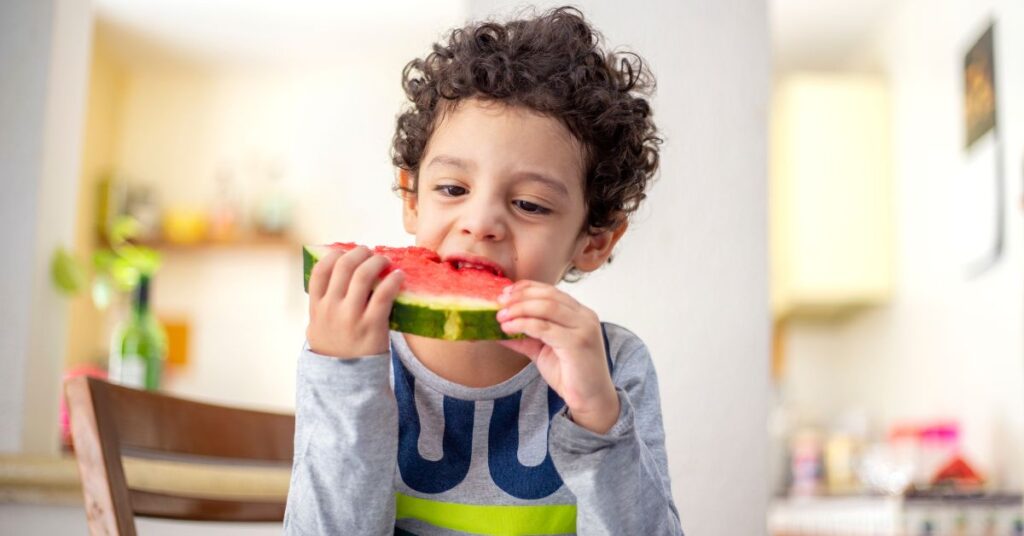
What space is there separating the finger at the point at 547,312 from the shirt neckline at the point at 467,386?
0.23 meters

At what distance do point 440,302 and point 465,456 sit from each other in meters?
0.24

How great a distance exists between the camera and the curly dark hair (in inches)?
49.8

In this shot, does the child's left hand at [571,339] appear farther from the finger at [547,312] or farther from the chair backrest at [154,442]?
the chair backrest at [154,442]

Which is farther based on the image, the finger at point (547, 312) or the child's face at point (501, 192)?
the child's face at point (501, 192)

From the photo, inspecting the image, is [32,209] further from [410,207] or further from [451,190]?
[451,190]

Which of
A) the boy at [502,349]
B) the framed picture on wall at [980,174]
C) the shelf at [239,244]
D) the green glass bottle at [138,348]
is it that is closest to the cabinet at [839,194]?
the framed picture on wall at [980,174]

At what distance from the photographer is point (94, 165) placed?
6.24 metres

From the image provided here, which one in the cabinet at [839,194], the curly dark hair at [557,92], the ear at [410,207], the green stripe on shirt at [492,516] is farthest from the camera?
the cabinet at [839,194]

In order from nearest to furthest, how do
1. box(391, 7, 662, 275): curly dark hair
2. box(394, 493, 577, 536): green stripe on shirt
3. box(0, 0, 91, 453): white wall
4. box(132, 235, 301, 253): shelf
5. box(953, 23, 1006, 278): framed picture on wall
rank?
box(394, 493, 577, 536): green stripe on shirt
box(391, 7, 662, 275): curly dark hair
box(0, 0, 91, 453): white wall
box(953, 23, 1006, 278): framed picture on wall
box(132, 235, 301, 253): shelf

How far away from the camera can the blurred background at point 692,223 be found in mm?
1647

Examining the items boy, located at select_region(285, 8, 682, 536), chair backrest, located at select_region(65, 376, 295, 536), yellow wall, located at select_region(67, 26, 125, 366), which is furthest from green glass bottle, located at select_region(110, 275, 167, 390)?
yellow wall, located at select_region(67, 26, 125, 366)

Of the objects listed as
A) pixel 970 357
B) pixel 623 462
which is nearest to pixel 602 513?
pixel 623 462

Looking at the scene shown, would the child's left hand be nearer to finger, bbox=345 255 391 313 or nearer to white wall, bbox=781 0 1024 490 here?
finger, bbox=345 255 391 313

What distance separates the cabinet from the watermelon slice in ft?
15.5
